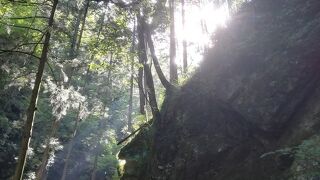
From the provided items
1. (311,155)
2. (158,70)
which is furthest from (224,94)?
(311,155)

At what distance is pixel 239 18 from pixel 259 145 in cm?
500

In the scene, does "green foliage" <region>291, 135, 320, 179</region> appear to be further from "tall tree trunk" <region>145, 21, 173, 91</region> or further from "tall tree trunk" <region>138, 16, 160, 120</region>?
"tall tree trunk" <region>145, 21, 173, 91</region>

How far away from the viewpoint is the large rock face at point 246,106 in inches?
367

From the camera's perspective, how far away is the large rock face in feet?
30.6

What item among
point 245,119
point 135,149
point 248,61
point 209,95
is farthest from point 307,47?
point 135,149

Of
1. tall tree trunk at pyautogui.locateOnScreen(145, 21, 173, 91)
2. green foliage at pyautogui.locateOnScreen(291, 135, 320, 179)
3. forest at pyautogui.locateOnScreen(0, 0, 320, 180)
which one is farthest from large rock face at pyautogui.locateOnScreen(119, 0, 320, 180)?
green foliage at pyautogui.locateOnScreen(291, 135, 320, 179)

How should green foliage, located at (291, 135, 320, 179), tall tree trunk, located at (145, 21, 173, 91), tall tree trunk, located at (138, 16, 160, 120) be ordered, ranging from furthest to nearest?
tall tree trunk, located at (145, 21, 173, 91), tall tree trunk, located at (138, 16, 160, 120), green foliage, located at (291, 135, 320, 179)

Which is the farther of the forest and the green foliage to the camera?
the forest

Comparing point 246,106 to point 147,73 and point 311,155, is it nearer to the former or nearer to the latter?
point 311,155

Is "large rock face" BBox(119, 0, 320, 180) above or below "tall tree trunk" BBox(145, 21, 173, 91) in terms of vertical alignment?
below

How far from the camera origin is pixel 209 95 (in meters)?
11.6

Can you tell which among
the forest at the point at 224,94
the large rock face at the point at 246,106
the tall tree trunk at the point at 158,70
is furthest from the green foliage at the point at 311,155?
the tall tree trunk at the point at 158,70

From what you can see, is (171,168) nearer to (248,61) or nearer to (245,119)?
(245,119)

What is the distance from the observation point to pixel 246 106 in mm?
10094
